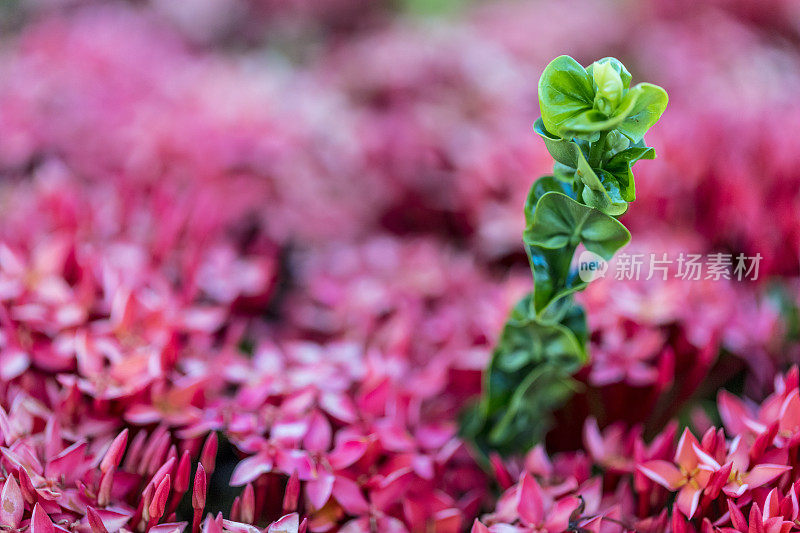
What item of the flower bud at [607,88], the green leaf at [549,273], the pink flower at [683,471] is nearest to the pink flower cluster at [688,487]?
the pink flower at [683,471]

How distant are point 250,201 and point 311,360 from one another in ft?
1.17

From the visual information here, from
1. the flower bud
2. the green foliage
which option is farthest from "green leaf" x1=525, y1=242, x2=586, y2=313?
the flower bud

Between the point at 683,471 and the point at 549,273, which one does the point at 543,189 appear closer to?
the point at 549,273

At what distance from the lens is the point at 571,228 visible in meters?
0.48

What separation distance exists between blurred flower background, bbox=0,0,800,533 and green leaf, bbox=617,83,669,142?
0.82 feet

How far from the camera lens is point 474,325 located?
A: 2.50 feet

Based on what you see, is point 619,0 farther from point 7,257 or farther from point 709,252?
point 7,257

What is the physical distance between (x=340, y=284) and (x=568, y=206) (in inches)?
17.6

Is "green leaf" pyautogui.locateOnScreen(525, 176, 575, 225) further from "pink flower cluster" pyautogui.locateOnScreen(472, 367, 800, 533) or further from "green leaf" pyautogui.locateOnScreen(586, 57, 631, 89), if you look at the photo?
"pink flower cluster" pyautogui.locateOnScreen(472, 367, 800, 533)

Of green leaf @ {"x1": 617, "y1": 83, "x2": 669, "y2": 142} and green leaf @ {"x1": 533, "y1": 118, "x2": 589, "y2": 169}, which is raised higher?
green leaf @ {"x1": 617, "y1": 83, "x2": 669, "y2": 142}

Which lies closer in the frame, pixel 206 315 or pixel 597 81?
pixel 597 81

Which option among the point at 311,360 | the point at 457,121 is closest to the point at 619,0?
the point at 457,121

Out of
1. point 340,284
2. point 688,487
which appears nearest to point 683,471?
point 688,487

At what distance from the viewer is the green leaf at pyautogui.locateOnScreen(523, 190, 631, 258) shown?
0.46m
